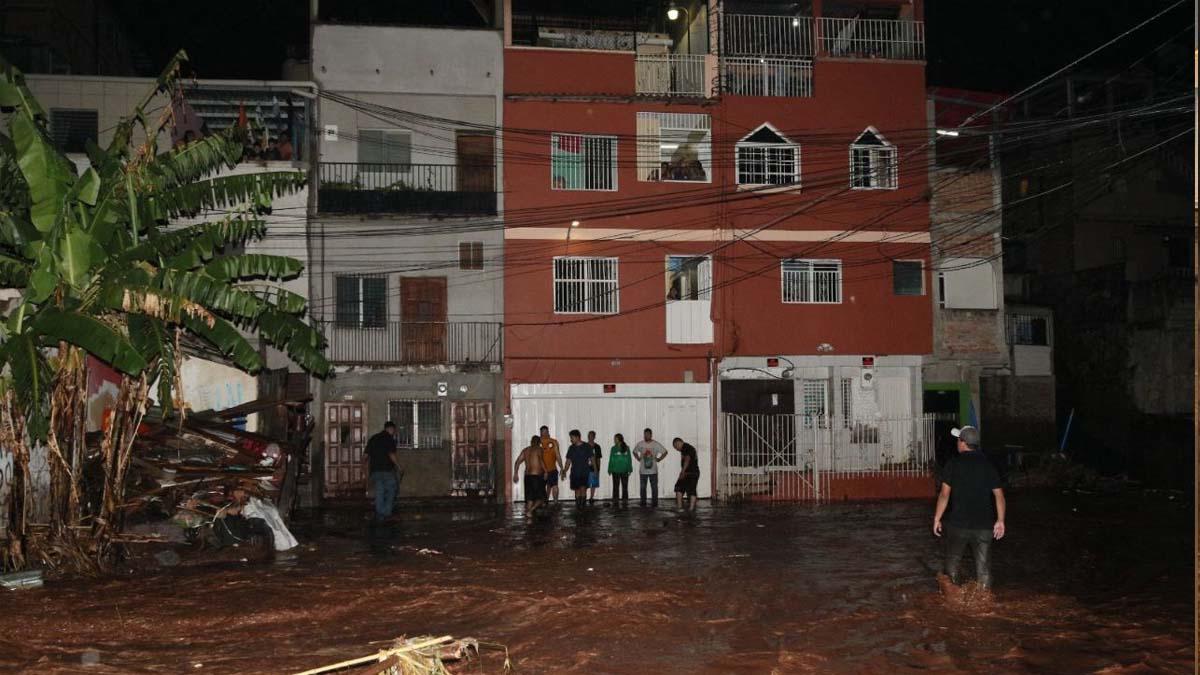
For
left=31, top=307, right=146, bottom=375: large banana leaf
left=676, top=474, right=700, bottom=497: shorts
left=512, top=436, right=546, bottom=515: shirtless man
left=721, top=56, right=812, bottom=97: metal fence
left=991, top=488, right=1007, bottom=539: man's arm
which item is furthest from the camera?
left=721, top=56, right=812, bottom=97: metal fence

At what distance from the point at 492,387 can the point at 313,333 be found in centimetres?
1095

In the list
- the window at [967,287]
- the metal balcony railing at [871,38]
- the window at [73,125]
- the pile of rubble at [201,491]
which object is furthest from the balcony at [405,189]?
the window at [967,287]

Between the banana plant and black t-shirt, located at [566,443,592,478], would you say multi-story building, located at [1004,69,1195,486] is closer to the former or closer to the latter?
black t-shirt, located at [566,443,592,478]

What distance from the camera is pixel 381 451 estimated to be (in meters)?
19.7

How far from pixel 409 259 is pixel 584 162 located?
191 inches

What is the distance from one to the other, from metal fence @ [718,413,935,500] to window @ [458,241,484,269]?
696cm

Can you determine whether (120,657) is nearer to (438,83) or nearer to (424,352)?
(424,352)

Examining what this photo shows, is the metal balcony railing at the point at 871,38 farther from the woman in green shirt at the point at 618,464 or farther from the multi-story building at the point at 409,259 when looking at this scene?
the woman in green shirt at the point at 618,464

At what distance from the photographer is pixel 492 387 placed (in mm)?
25891

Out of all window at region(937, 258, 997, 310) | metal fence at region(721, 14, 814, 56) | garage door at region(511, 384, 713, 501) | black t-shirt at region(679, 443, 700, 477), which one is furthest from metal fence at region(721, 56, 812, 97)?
black t-shirt at region(679, 443, 700, 477)

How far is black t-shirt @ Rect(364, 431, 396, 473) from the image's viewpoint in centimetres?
1969

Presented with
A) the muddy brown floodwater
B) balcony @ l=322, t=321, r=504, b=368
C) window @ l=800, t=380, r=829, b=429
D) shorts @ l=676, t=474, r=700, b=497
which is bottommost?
the muddy brown floodwater

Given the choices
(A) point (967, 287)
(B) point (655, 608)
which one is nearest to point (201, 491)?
(B) point (655, 608)

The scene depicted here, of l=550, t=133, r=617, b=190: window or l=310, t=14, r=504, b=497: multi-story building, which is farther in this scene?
l=550, t=133, r=617, b=190: window
